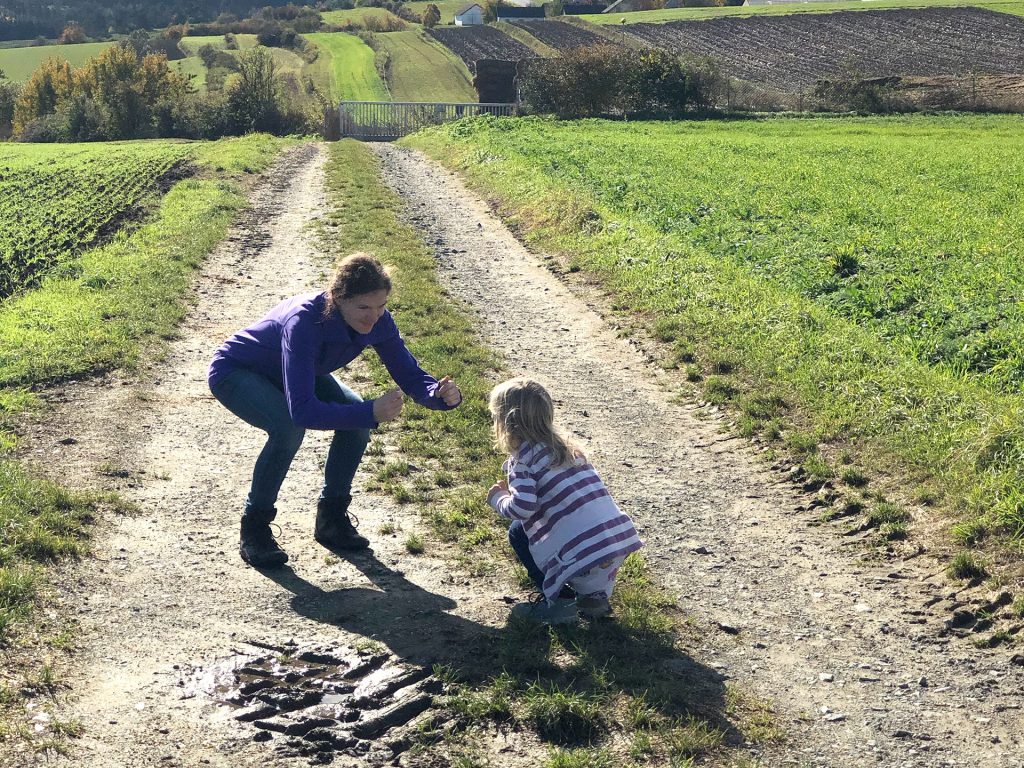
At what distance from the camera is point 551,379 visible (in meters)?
10.6

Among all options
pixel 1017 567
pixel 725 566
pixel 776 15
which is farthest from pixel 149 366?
pixel 776 15

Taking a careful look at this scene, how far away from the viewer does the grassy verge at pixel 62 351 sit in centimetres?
521

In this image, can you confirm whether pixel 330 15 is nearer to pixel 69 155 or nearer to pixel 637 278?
pixel 69 155

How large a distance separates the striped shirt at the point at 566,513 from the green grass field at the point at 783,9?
90479 millimetres

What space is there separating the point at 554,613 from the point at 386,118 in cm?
5060

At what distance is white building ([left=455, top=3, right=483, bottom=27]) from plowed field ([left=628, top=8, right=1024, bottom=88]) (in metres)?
27.3

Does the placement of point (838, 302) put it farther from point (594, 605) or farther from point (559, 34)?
point (559, 34)

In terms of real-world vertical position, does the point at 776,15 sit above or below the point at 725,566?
above

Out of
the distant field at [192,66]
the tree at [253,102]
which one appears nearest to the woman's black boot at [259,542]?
the tree at [253,102]

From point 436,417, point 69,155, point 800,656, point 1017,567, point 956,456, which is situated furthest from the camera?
point 69,155

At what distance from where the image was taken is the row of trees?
55.5 meters

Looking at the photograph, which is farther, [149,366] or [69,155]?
[69,155]

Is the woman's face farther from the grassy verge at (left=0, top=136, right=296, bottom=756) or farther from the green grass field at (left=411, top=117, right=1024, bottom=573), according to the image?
the green grass field at (left=411, top=117, right=1024, bottom=573)

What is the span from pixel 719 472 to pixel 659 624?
2.66m
